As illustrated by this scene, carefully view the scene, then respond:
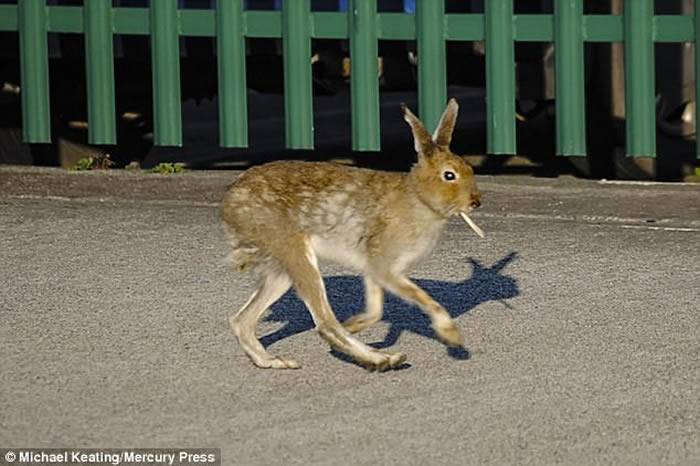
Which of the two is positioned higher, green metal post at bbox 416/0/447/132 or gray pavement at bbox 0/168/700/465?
green metal post at bbox 416/0/447/132

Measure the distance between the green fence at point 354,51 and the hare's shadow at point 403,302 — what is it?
214 centimetres

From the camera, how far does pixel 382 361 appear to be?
24.3ft

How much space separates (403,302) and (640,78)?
3096 millimetres

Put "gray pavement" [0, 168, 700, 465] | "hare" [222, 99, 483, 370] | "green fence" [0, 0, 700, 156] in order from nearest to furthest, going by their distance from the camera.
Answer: "gray pavement" [0, 168, 700, 465]
"hare" [222, 99, 483, 370]
"green fence" [0, 0, 700, 156]

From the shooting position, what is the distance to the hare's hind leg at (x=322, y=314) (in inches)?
293

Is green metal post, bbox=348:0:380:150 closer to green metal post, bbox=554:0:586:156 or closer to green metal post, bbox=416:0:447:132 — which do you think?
green metal post, bbox=416:0:447:132

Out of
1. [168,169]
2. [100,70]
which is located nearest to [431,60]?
[168,169]

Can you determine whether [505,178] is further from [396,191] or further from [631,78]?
[396,191]

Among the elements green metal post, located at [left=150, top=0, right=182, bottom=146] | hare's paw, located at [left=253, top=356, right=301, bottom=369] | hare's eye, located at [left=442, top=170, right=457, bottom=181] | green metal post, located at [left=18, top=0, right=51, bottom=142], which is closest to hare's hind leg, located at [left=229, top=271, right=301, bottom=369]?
hare's paw, located at [left=253, top=356, right=301, bottom=369]

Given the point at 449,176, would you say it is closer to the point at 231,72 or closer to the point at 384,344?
the point at 384,344

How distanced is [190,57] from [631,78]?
3031mm

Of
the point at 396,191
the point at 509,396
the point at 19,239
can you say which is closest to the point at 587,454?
the point at 509,396

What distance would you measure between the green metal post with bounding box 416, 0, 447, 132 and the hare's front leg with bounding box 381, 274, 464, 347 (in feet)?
13.1

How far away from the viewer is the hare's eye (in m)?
7.65
